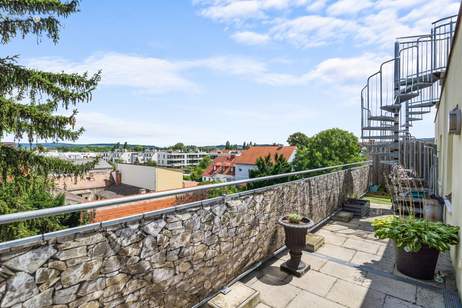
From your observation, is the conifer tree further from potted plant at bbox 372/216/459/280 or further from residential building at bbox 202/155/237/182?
residential building at bbox 202/155/237/182

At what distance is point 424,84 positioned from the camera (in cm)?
559

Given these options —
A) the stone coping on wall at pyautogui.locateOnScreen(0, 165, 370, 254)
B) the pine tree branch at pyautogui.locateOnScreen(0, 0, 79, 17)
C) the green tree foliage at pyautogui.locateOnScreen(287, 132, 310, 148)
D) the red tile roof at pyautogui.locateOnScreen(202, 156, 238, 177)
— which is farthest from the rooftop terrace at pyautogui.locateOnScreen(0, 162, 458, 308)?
the green tree foliage at pyautogui.locateOnScreen(287, 132, 310, 148)

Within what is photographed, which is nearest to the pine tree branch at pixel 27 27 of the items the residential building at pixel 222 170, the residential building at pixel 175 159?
the residential building at pixel 222 170

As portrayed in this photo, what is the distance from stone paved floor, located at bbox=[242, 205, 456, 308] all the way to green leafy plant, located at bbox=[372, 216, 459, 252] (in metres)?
0.46

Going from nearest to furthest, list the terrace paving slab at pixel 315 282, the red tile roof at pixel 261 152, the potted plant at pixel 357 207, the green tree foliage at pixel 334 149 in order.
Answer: the terrace paving slab at pixel 315 282 < the potted plant at pixel 357 207 < the green tree foliage at pixel 334 149 < the red tile roof at pixel 261 152

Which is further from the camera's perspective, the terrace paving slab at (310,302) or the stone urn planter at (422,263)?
the stone urn planter at (422,263)

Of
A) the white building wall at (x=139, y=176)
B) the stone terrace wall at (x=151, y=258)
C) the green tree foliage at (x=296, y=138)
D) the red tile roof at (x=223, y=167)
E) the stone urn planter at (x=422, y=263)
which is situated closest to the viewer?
the stone terrace wall at (x=151, y=258)

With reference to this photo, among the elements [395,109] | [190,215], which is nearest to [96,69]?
[190,215]

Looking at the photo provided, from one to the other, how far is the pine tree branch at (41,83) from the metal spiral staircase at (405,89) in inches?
281

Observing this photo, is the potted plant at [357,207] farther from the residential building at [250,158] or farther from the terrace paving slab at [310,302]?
the residential building at [250,158]

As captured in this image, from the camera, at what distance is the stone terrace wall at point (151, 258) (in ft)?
4.37

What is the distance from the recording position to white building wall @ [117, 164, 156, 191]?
822 inches

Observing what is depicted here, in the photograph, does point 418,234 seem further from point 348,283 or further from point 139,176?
point 139,176

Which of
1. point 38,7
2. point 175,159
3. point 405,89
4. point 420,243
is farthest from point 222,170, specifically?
point 175,159
